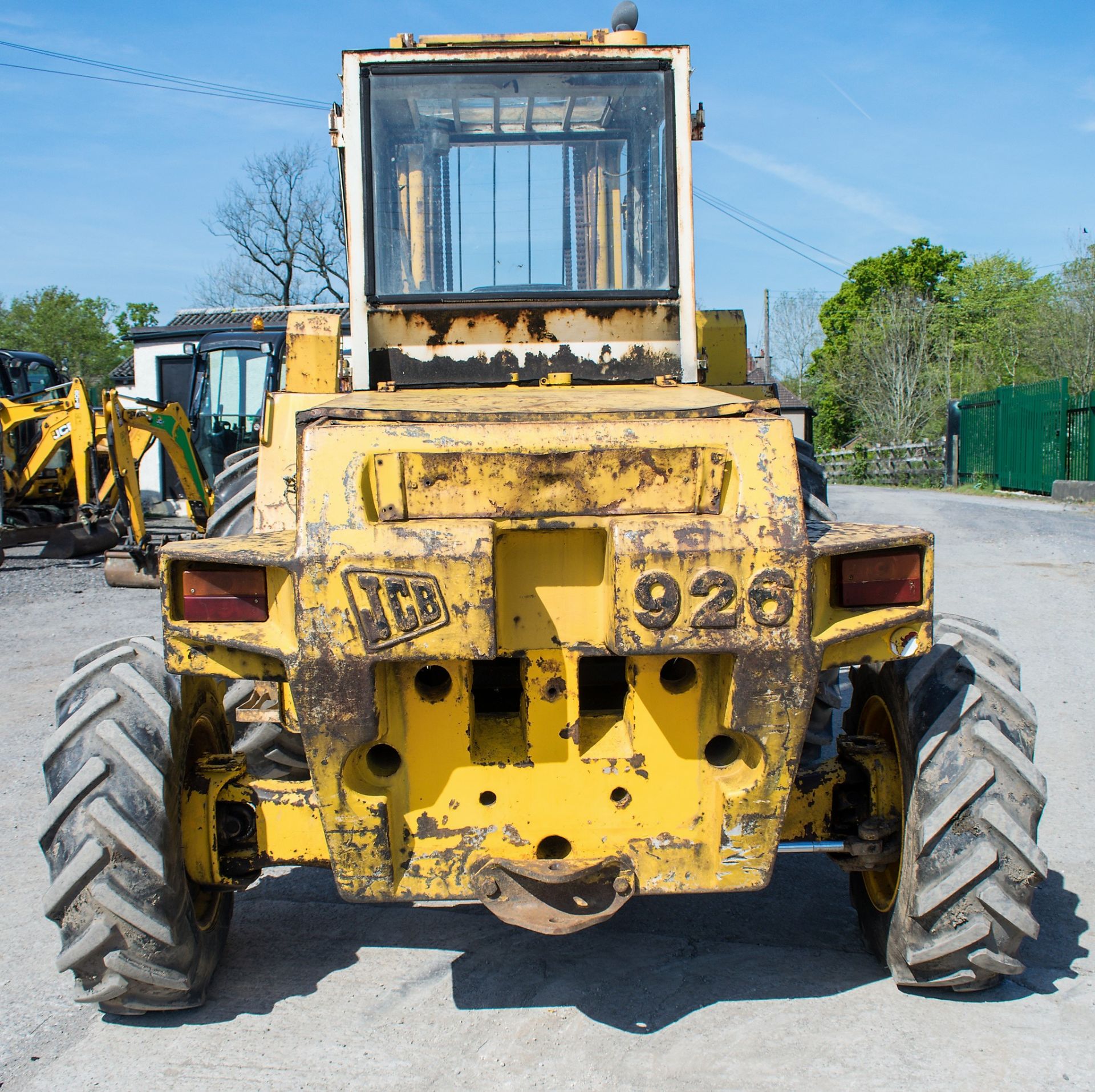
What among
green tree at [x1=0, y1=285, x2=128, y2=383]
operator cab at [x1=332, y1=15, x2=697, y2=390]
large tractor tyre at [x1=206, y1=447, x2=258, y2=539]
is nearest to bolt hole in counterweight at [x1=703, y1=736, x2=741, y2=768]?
operator cab at [x1=332, y1=15, x2=697, y2=390]

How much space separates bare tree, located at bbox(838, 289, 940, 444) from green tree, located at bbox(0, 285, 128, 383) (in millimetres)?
41223

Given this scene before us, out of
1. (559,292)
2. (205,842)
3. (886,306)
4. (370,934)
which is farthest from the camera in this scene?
(886,306)

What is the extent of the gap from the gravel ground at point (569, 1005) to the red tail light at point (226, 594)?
4.01ft

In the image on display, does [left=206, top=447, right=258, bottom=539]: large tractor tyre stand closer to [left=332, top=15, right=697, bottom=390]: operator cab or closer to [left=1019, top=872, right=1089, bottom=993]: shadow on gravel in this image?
[left=332, top=15, right=697, bottom=390]: operator cab

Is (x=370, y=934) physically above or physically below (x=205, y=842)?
below

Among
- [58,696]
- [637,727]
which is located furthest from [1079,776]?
[58,696]

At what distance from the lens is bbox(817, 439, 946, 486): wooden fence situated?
99.3ft

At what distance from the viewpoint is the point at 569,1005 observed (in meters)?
3.14

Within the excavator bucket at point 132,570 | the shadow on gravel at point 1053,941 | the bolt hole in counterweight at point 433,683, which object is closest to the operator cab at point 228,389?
the excavator bucket at point 132,570

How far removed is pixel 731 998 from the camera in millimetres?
3160

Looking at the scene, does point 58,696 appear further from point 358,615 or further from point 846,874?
point 846,874

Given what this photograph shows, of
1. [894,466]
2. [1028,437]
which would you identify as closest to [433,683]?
[1028,437]

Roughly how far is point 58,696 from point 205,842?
675 millimetres

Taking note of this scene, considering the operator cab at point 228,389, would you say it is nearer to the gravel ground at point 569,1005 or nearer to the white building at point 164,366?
the white building at point 164,366
